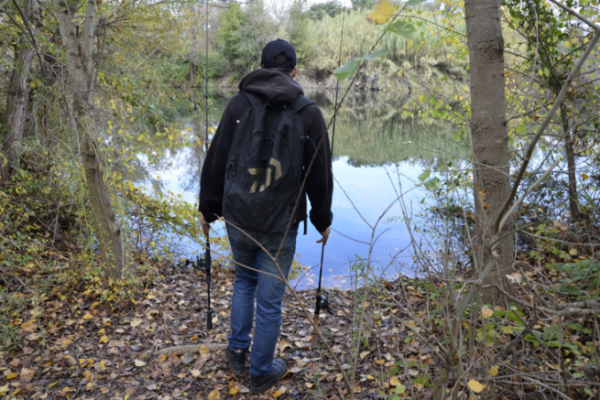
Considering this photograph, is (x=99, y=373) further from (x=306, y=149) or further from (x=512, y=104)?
(x=512, y=104)

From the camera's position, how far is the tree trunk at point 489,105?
91.3 inches

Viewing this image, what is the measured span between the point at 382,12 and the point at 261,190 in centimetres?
132

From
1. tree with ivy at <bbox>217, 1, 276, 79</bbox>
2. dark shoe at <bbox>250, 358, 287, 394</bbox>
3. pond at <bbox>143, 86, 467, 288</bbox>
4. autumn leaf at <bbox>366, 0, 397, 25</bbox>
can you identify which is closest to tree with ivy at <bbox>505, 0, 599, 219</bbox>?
pond at <bbox>143, 86, 467, 288</bbox>

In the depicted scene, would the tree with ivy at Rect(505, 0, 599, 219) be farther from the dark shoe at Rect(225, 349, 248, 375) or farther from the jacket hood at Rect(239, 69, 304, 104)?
the dark shoe at Rect(225, 349, 248, 375)

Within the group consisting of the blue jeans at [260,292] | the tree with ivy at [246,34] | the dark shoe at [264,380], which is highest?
the tree with ivy at [246,34]

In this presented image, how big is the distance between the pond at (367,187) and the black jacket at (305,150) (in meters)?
0.20

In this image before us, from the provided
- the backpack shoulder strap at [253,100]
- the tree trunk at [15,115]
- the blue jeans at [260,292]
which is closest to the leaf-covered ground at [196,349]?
the blue jeans at [260,292]

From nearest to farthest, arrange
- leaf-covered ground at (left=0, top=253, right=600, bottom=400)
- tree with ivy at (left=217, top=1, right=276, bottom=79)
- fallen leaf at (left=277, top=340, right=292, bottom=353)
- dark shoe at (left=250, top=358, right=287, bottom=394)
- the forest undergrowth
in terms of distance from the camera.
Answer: the forest undergrowth
leaf-covered ground at (left=0, top=253, right=600, bottom=400)
dark shoe at (left=250, top=358, right=287, bottom=394)
fallen leaf at (left=277, top=340, right=292, bottom=353)
tree with ivy at (left=217, top=1, right=276, bottom=79)

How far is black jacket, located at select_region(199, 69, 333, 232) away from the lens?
213 centimetres

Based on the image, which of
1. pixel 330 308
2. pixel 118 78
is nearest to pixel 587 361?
pixel 330 308

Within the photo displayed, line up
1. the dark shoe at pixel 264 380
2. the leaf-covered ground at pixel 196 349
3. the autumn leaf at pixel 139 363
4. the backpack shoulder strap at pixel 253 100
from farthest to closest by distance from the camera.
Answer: the autumn leaf at pixel 139 363, the dark shoe at pixel 264 380, the backpack shoulder strap at pixel 253 100, the leaf-covered ground at pixel 196 349

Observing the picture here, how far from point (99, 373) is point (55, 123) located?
9.81 ft

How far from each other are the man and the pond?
0.26m

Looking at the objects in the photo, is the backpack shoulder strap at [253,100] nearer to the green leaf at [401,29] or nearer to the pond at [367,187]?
the pond at [367,187]
